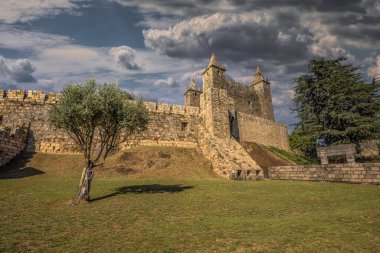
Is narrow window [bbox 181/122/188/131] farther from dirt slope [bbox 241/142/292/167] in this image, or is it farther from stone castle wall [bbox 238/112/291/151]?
stone castle wall [bbox 238/112/291/151]

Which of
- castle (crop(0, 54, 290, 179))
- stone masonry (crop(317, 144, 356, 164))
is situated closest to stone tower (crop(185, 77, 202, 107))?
castle (crop(0, 54, 290, 179))

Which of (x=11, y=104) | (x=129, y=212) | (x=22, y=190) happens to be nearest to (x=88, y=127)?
(x=22, y=190)

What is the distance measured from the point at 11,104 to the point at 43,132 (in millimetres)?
4276

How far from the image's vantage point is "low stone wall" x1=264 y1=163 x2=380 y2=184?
16.8 m

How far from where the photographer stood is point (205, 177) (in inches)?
798

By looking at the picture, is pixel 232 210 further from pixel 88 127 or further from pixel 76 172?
pixel 76 172

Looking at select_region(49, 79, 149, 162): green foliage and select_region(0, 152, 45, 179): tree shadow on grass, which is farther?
select_region(0, 152, 45, 179): tree shadow on grass

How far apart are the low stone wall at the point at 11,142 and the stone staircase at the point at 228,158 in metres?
Answer: 18.3

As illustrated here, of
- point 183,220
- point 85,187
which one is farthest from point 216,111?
point 183,220

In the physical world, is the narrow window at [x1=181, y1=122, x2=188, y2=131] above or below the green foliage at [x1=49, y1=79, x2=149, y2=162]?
above

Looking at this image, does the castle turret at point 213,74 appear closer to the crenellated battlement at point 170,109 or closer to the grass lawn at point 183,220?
the crenellated battlement at point 170,109

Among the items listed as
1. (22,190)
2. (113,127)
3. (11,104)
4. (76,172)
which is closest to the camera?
(22,190)

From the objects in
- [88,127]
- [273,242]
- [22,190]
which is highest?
[88,127]

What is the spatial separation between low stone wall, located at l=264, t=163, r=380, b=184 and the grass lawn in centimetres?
515
